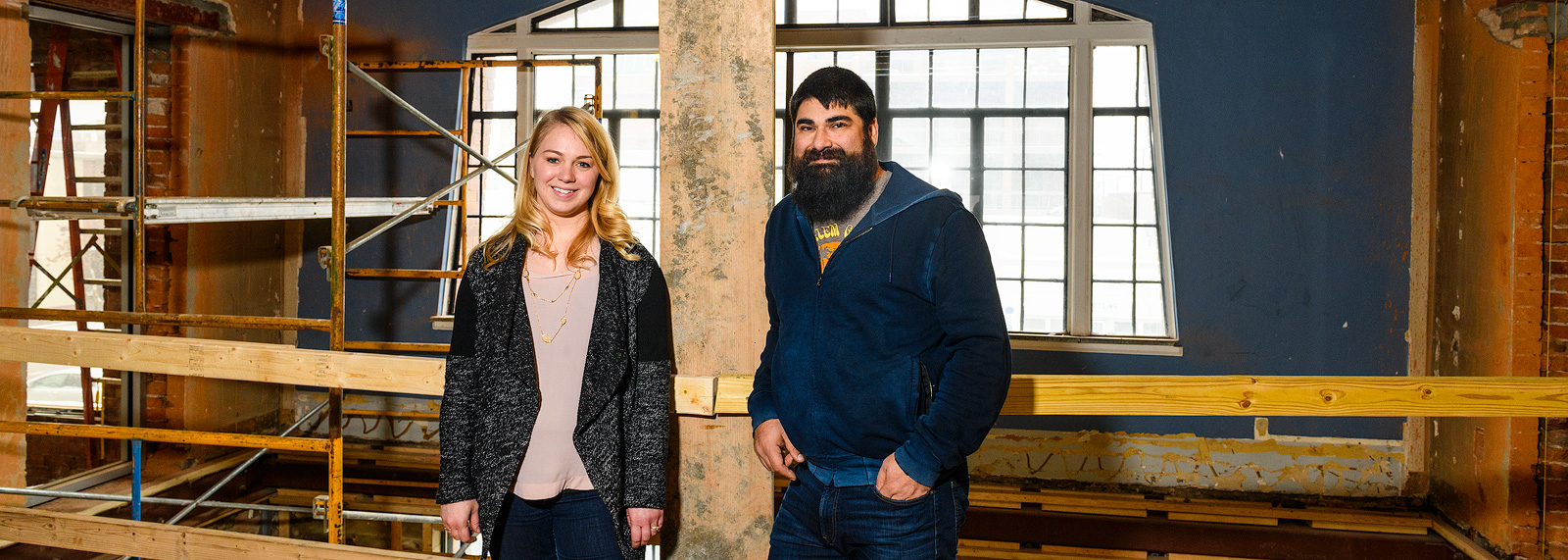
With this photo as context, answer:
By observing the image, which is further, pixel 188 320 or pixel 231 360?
pixel 188 320

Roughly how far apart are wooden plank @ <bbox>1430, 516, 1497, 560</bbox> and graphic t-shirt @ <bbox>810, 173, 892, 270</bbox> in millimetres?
4131

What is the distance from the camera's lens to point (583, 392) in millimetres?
1708

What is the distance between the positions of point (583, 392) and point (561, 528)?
273 millimetres

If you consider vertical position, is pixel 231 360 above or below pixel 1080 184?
below

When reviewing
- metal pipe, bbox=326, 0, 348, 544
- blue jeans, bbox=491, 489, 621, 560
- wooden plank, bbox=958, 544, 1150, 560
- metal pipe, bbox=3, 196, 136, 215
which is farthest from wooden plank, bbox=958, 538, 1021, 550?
metal pipe, bbox=3, 196, 136, 215

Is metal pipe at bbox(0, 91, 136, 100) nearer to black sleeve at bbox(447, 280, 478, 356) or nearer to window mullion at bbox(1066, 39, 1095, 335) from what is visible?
black sleeve at bbox(447, 280, 478, 356)

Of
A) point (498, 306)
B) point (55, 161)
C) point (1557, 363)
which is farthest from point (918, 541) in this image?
point (55, 161)

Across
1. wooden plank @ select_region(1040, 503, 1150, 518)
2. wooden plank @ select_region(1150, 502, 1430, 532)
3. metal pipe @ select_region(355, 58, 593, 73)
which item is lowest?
wooden plank @ select_region(1040, 503, 1150, 518)

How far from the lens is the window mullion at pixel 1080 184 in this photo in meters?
5.38

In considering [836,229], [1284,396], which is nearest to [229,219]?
→ [836,229]

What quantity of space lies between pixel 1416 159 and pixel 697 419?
4.74m

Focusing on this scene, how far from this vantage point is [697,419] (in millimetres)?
2020

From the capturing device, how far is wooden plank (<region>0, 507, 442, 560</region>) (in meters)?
2.20

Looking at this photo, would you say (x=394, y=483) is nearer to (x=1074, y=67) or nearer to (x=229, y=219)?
(x=229, y=219)
